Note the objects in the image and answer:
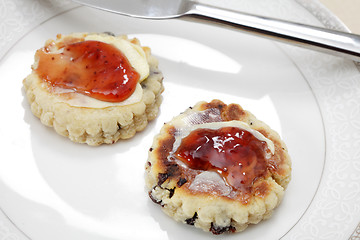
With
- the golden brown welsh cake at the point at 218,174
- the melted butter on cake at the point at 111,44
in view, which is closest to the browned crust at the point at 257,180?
the golden brown welsh cake at the point at 218,174

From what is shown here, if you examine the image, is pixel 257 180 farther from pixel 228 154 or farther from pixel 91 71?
pixel 91 71

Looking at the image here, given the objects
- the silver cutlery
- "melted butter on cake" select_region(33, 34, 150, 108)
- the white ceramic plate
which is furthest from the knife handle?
"melted butter on cake" select_region(33, 34, 150, 108)

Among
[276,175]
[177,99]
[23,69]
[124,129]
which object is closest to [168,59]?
[177,99]

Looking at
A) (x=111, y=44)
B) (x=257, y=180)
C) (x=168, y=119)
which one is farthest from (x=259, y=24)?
(x=257, y=180)

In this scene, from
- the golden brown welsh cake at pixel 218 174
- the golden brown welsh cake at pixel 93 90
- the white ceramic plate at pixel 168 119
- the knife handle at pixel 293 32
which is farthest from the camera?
the knife handle at pixel 293 32

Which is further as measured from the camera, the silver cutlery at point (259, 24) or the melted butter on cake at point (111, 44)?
the silver cutlery at point (259, 24)

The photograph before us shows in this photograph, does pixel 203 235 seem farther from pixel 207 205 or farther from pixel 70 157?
pixel 70 157

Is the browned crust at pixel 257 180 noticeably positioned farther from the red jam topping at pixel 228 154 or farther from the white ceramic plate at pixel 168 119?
the white ceramic plate at pixel 168 119
